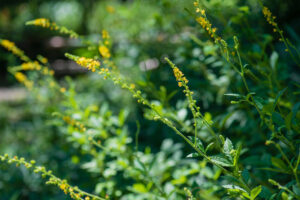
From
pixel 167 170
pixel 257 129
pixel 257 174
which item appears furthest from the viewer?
pixel 167 170

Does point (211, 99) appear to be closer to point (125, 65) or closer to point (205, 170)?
point (205, 170)

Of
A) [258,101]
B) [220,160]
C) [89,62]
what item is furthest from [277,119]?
[89,62]

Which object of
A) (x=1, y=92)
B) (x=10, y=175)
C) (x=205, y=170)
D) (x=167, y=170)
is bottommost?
(x=1, y=92)

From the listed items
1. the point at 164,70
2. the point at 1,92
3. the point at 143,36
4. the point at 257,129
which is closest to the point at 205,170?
the point at 257,129

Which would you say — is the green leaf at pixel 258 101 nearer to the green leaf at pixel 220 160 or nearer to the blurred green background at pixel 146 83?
the green leaf at pixel 220 160

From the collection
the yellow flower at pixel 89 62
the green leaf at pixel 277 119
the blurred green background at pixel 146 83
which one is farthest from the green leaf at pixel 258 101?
the yellow flower at pixel 89 62

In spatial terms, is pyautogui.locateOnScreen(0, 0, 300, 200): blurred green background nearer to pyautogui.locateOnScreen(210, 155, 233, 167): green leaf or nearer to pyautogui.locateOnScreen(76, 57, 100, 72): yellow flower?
pyautogui.locateOnScreen(76, 57, 100, 72): yellow flower

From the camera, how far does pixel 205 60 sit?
186 cm

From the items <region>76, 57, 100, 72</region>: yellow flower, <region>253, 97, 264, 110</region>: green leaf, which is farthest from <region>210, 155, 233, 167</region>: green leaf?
<region>76, 57, 100, 72</region>: yellow flower

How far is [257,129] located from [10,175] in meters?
2.10

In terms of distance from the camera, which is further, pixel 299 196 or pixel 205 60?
pixel 205 60

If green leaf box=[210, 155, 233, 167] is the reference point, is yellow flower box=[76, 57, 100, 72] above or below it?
above

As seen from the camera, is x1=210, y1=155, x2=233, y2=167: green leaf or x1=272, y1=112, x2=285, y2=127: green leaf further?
x1=272, y1=112, x2=285, y2=127: green leaf

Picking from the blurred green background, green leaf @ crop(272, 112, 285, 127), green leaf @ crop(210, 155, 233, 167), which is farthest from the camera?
the blurred green background
